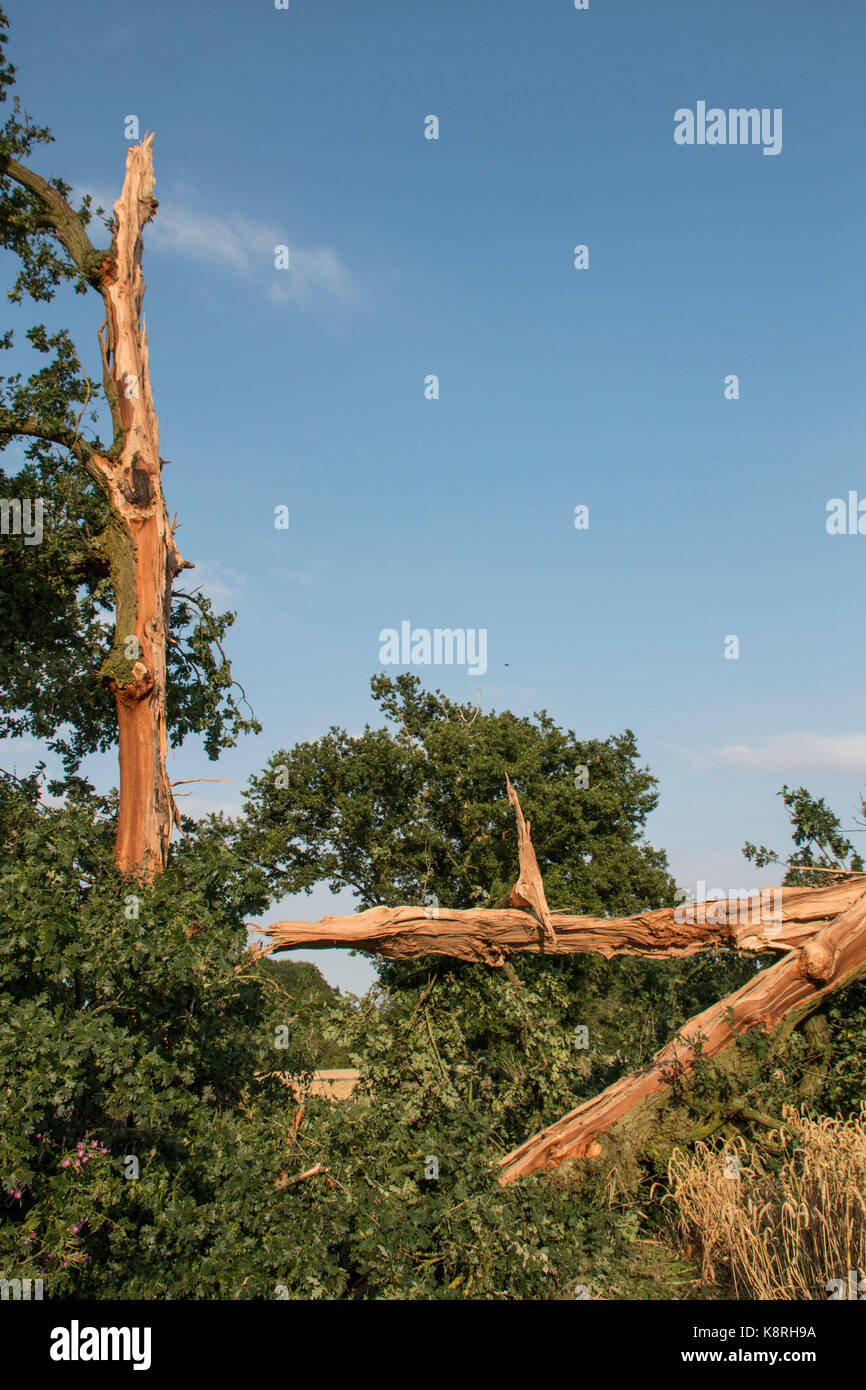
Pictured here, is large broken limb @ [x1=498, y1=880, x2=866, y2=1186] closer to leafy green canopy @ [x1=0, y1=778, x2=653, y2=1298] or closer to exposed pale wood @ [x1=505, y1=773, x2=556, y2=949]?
leafy green canopy @ [x1=0, y1=778, x2=653, y2=1298]

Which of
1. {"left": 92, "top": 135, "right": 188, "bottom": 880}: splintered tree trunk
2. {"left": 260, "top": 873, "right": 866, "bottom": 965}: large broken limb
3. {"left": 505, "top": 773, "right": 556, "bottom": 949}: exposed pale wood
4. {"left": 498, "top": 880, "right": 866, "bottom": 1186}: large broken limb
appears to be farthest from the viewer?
{"left": 260, "top": 873, "right": 866, "bottom": 965}: large broken limb

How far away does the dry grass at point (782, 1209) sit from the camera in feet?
19.2

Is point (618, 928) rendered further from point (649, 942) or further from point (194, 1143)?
point (194, 1143)

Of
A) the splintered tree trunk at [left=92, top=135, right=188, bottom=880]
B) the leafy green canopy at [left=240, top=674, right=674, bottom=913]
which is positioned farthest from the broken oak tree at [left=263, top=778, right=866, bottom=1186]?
the leafy green canopy at [left=240, top=674, right=674, bottom=913]

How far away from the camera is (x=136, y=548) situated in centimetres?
973

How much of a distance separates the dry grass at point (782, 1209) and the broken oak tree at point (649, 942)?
88 cm

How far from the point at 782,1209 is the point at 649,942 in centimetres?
324

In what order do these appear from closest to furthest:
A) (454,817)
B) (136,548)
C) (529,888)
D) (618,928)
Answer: (529,888)
(618,928)
(136,548)
(454,817)

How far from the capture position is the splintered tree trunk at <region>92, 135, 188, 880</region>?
8.92m

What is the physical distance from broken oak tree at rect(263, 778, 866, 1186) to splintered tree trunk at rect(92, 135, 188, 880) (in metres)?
1.77

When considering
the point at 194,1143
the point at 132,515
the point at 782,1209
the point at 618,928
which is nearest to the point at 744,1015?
the point at 618,928

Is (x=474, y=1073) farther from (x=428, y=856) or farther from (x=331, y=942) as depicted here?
(x=428, y=856)

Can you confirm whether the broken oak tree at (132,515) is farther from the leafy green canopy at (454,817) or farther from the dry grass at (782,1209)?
the leafy green canopy at (454,817)
